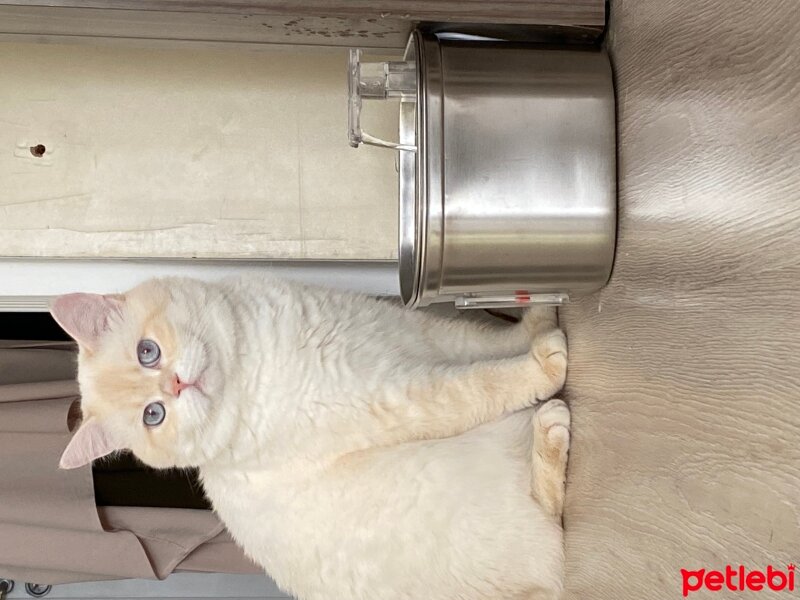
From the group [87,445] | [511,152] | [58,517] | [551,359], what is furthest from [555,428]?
[58,517]

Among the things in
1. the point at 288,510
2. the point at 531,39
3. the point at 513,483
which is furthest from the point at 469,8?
the point at 288,510

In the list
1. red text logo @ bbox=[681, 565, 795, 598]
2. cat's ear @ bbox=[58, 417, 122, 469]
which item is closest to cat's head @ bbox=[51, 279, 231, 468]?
cat's ear @ bbox=[58, 417, 122, 469]

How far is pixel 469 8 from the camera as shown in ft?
3.19

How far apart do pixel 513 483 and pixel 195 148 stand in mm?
1040

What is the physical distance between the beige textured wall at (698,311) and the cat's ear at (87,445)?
969 millimetres

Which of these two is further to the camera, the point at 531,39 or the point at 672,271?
the point at 531,39

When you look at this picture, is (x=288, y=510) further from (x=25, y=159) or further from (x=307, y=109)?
(x=25, y=159)

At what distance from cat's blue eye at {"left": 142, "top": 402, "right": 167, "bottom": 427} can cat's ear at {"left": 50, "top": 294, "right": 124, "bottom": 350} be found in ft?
0.60

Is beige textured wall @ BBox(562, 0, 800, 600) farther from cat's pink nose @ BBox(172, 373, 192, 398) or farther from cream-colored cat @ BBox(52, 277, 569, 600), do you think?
cat's pink nose @ BBox(172, 373, 192, 398)

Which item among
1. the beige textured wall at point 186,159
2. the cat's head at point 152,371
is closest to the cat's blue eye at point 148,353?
the cat's head at point 152,371

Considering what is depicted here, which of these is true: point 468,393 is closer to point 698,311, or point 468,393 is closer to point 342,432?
point 342,432

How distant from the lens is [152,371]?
129cm

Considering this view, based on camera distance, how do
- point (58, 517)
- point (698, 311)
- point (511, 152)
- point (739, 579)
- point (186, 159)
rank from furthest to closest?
point (58, 517) < point (186, 159) < point (511, 152) < point (698, 311) < point (739, 579)

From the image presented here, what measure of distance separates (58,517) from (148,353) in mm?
707
